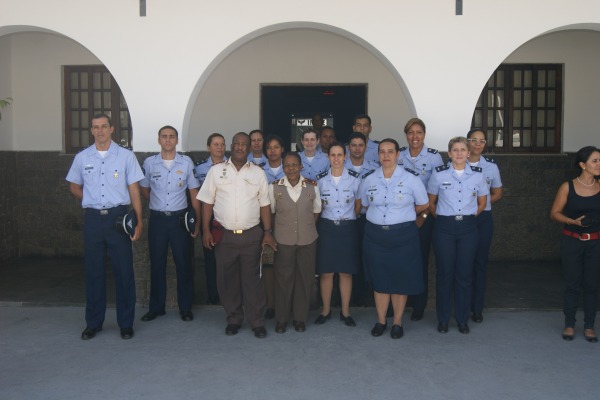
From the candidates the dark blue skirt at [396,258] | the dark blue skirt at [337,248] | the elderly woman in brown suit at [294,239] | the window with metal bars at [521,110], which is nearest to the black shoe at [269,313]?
the elderly woman in brown suit at [294,239]

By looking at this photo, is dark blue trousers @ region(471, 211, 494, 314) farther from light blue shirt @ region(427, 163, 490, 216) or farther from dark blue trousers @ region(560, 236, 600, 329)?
dark blue trousers @ region(560, 236, 600, 329)

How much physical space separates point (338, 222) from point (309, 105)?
4.00 meters

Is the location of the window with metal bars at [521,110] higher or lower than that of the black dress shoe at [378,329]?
higher

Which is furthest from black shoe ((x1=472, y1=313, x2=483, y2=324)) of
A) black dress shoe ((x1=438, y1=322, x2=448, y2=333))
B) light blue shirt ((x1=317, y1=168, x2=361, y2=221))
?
light blue shirt ((x1=317, y1=168, x2=361, y2=221))

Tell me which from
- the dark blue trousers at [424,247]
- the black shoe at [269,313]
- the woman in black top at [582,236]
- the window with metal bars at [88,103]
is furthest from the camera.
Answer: the window with metal bars at [88,103]

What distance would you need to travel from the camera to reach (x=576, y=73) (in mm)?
7797

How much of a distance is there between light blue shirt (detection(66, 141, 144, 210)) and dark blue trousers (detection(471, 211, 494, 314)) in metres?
2.90

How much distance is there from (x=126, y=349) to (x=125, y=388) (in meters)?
0.75

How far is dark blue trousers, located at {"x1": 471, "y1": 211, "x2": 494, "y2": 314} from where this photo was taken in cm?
505

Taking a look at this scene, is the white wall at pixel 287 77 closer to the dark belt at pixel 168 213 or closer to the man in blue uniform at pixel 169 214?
the man in blue uniform at pixel 169 214

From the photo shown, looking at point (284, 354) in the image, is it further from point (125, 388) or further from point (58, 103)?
point (58, 103)

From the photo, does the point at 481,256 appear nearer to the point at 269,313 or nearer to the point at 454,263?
the point at 454,263

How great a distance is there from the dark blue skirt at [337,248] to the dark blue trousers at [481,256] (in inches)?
41.9

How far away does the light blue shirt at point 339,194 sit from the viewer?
494cm
